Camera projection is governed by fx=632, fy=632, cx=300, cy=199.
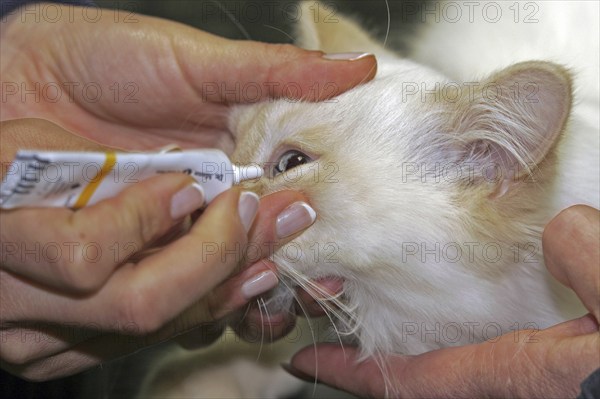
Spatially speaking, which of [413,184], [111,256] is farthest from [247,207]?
[413,184]

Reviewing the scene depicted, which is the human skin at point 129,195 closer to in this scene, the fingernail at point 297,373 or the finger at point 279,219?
the finger at point 279,219

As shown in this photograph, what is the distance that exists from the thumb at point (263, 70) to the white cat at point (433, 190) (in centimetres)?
3

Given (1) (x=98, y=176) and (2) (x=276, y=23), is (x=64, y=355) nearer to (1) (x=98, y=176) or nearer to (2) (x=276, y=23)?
(1) (x=98, y=176)

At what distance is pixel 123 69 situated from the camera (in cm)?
139

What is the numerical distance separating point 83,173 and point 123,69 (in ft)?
2.34

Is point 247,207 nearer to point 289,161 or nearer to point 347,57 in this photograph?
point 289,161

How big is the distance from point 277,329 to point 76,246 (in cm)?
66

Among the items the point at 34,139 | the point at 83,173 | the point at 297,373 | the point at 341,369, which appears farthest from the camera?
the point at 297,373

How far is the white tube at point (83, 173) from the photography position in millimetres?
674

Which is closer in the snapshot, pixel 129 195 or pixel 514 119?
pixel 129 195

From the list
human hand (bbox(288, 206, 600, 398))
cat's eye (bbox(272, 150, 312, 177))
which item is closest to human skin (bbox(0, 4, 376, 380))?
cat's eye (bbox(272, 150, 312, 177))

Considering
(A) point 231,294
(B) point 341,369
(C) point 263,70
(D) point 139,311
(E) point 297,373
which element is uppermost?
(C) point 263,70

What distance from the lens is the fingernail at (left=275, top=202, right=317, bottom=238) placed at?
1.01 m

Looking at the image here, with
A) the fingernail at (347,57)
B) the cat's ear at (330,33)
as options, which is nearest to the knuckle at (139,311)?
the fingernail at (347,57)
